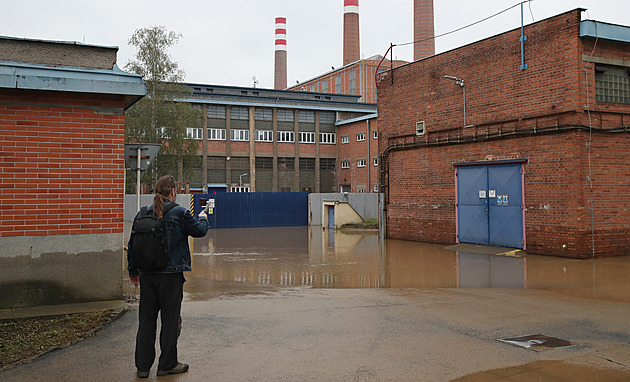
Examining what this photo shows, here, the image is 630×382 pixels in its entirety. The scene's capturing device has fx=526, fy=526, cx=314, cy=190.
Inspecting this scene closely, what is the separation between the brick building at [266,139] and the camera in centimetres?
4872

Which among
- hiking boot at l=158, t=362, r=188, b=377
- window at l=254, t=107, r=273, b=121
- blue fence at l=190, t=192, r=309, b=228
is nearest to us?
hiking boot at l=158, t=362, r=188, b=377

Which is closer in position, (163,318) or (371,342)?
(163,318)

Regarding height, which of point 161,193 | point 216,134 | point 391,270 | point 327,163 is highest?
point 216,134

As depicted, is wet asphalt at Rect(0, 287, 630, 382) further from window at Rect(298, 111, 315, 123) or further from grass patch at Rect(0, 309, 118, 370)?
window at Rect(298, 111, 315, 123)

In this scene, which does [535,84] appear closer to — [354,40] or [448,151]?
[448,151]

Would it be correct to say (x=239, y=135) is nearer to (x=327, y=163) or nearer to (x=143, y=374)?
(x=327, y=163)

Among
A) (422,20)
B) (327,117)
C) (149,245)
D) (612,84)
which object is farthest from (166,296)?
(422,20)

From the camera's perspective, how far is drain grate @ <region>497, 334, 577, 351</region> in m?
5.48

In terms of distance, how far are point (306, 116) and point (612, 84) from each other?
39.2 m

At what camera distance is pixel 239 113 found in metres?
49.8

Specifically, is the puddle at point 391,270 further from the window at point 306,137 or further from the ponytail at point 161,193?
the window at point 306,137

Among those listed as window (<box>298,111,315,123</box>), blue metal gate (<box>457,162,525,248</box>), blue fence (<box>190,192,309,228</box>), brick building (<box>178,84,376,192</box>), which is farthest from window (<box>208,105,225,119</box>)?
blue metal gate (<box>457,162,525,248</box>)

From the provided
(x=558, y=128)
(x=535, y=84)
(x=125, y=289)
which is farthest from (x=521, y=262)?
(x=125, y=289)

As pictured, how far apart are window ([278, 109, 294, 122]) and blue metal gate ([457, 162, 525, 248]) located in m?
35.2
